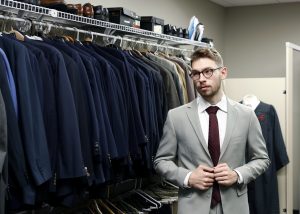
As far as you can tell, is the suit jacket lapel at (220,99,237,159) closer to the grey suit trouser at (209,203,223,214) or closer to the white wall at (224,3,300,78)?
the grey suit trouser at (209,203,223,214)

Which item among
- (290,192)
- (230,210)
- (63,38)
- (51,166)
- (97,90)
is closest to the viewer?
(51,166)

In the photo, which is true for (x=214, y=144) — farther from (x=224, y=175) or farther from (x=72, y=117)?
(x=72, y=117)

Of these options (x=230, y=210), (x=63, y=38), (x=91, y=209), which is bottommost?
(x=91, y=209)

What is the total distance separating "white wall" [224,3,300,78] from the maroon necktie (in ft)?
13.1

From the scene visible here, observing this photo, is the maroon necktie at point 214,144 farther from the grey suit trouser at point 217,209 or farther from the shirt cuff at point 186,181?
the shirt cuff at point 186,181

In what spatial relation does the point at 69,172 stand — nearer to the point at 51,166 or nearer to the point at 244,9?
the point at 51,166

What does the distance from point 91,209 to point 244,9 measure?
4.33 m

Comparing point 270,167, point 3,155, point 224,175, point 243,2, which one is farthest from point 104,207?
point 243,2

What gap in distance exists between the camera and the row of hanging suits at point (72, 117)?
1.83 metres

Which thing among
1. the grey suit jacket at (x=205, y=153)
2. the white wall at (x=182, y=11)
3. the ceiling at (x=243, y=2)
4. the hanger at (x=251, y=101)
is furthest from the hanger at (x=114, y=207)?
the ceiling at (x=243, y=2)

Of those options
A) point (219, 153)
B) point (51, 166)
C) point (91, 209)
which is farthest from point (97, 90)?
point (91, 209)

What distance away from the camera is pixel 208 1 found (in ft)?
18.7

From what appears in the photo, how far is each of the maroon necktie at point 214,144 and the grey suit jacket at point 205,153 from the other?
0.9 inches

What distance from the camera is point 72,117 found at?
2004 mm
